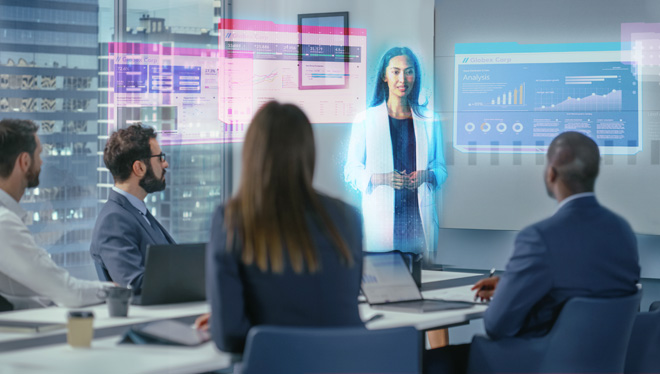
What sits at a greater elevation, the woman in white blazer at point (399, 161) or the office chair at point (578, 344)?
the woman in white blazer at point (399, 161)

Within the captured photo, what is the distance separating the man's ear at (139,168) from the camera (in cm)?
368

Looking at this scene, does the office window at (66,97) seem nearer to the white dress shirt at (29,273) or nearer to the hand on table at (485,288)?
the white dress shirt at (29,273)

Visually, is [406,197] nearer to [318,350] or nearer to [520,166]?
[520,166]

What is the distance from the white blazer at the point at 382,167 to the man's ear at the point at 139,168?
223 centimetres

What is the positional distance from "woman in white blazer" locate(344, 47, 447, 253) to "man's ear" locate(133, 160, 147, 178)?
223cm

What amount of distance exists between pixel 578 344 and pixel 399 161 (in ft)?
10.3

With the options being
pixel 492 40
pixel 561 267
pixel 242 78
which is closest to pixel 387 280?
pixel 561 267

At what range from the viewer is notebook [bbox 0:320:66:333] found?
7.71 feet

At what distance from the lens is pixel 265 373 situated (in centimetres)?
181

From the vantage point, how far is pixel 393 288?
116 inches

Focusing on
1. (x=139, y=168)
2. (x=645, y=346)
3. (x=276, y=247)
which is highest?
(x=139, y=168)

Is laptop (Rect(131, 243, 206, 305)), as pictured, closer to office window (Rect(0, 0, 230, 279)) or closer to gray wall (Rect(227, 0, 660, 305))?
office window (Rect(0, 0, 230, 279))
